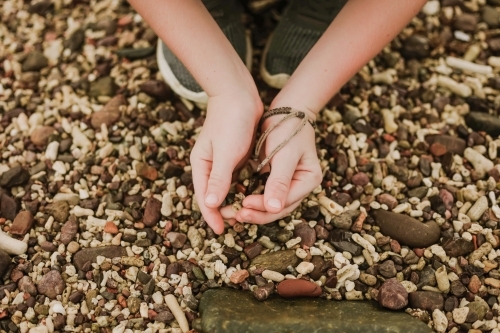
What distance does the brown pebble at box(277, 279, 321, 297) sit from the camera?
1.68m

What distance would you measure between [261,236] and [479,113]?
1079 mm

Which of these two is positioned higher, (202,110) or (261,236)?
(202,110)

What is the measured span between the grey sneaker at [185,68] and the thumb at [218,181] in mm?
515

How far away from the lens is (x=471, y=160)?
6.63 ft

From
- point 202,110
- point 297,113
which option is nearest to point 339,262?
point 297,113

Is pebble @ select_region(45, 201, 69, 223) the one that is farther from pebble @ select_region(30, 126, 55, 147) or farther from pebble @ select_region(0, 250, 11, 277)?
pebble @ select_region(30, 126, 55, 147)

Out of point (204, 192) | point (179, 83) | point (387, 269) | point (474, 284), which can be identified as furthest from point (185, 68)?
point (474, 284)

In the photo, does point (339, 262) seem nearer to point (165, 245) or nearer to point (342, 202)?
point (342, 202)

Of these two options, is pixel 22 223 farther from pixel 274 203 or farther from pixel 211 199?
pixel 274 203

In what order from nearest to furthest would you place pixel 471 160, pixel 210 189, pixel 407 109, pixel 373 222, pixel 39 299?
pixel 210 189
pixel 39 299
pixel 373 222
pixel 471 160
pixel 407 109

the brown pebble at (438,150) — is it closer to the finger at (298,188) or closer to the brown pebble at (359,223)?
the brown pebble at (359,223)

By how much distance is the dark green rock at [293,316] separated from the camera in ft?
5.08

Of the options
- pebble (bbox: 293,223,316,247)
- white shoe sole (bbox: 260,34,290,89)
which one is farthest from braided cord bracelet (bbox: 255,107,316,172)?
white shoe sole (bbox: 260,34,290,89)

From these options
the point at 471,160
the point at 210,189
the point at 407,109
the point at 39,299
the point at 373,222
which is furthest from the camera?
the point at 407,109
